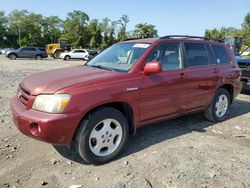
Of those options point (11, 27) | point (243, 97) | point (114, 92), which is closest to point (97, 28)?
point (11, 27)

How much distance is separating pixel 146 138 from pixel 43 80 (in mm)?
2073

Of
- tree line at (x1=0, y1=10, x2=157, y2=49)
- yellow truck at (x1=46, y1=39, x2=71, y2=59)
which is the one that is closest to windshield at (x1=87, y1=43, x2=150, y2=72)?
yellow truck at (x1=46, y1=39, x2=71, y2=59)

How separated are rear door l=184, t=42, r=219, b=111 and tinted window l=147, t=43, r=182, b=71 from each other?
0.69 feet

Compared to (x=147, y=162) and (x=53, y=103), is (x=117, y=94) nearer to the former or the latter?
(x=53, y=103)

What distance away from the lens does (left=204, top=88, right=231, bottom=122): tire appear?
614 centimetres

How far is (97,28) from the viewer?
69438 millimetres

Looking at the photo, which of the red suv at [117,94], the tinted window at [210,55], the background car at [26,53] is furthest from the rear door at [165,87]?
the background car at [26,53]

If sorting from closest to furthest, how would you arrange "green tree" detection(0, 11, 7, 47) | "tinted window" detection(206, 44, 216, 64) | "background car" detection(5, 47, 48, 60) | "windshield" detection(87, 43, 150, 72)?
"windshield" detection(87, 43, 150, 72) < "tinted window" detection(206, 44, 216, 64) < "background car" detection(5, 47, 48, 60) < "green tree" detection(0, 11, 7, 47)

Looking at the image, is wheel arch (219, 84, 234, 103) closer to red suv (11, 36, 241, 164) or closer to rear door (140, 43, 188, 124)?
red suv (11, 36, 241, 164)

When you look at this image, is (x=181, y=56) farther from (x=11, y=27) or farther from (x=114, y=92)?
(x=11, y=27)

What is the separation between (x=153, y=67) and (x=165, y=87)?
1.85 ft

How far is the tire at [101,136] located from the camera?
12.8 feet

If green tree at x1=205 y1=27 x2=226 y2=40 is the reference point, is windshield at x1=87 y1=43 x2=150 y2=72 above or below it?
below

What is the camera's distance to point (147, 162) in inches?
166
